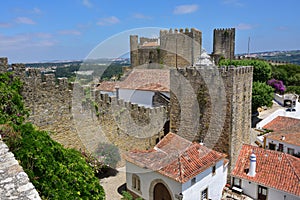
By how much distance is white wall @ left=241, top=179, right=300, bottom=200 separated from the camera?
821cm

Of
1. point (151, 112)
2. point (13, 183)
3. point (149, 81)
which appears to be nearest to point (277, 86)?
point (149, 81)

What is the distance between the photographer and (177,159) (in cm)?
788

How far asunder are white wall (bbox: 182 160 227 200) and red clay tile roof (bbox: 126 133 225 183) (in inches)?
10.4

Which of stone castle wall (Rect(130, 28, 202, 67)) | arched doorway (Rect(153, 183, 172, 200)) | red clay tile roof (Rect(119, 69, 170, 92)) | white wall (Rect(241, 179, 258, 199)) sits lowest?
white wall (Rect(241, 179, 258, 199))

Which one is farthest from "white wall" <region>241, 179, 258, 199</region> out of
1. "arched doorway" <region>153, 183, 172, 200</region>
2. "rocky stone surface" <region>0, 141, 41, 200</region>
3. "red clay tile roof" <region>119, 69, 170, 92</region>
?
"rocky stone surface" <region>0, 141, 41, 200</region>

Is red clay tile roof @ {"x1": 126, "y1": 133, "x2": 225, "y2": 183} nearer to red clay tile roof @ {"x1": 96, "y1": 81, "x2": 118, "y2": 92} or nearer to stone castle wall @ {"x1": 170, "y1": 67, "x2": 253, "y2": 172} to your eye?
stone castle wall @ {"x1": 170, "y1": 67, "x2": 253, "y2": 172}

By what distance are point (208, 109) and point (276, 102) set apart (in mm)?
19682

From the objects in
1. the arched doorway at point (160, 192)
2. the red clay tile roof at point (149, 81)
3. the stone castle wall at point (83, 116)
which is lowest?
the arched doorway at point (160, 192)

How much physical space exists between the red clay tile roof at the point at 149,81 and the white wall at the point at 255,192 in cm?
553

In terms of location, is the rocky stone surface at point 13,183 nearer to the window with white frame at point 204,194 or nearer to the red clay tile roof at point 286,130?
the window with white frame at point 204,194

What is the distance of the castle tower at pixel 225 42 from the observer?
30078 mm

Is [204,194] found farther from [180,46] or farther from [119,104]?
[180,46]

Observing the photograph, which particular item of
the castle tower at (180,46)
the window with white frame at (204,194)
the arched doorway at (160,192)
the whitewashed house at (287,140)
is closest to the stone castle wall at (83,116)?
the arched doorway at (160,192)

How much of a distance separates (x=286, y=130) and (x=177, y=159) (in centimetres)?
897
